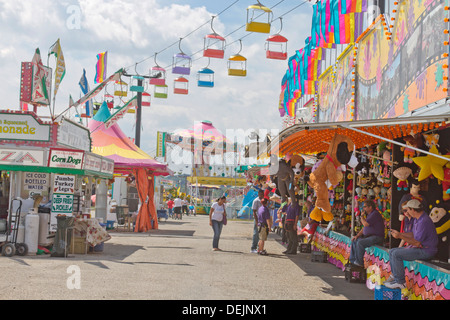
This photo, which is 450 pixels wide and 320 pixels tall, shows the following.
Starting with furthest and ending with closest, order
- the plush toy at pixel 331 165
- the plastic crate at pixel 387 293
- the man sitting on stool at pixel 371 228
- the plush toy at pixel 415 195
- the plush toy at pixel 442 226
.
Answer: the man sitting on stool at pixel 371 228 → the plush toy at pixel 331 165 → the plush toy at pixel 415 195 → the plush toy at pixel 442 226 → the plastic crate at pixel 387 293

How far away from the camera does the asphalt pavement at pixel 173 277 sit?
9.15 meters

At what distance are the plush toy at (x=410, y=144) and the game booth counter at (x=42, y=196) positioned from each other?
8449 mm

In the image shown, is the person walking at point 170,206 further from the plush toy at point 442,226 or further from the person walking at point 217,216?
the plush toy at point 442,226

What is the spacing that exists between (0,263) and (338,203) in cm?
868

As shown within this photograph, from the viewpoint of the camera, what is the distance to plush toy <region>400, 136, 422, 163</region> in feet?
31.3

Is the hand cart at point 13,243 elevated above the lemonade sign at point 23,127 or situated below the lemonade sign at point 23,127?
below

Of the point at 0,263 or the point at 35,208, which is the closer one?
the point at 0,263

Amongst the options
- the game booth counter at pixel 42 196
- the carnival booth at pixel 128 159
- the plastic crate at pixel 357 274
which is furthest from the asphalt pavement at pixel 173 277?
the carnival booth at pixel 128 159

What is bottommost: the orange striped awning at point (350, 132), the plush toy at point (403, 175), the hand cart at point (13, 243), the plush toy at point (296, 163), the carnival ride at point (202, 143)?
the hand cart at point (13, 243)

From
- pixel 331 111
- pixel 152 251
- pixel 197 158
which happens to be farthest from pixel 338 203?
pixel 197 158

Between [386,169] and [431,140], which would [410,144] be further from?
[386,169]

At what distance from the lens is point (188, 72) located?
1980 centimetres

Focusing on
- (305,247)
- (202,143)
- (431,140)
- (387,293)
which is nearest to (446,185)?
(431,140)
